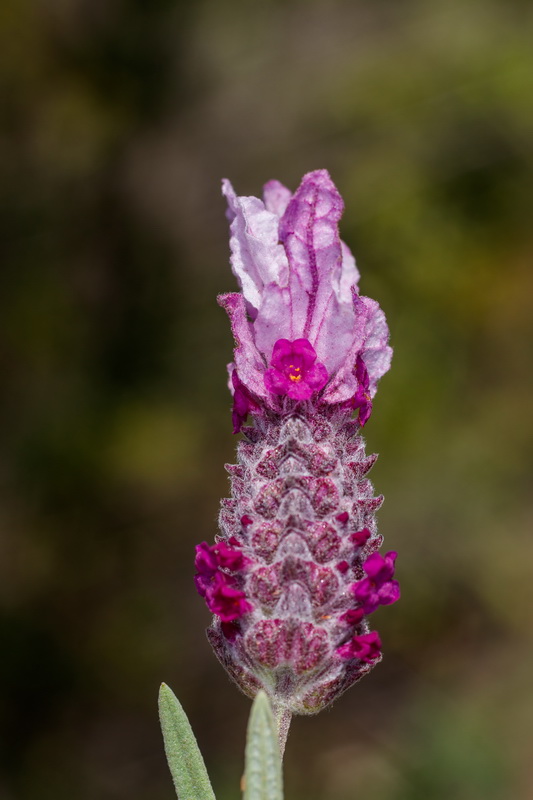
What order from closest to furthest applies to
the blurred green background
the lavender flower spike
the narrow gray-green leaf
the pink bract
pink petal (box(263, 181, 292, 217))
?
1. the narrow gray-green leaf
2. the lavender flower spike
3. the pink bract
4. pink petal (box(263, 181, 292, 217))
5. the blurred green background

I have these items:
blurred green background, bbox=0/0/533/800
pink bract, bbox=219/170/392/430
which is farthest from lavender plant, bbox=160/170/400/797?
blurred green background, bbox=0/0/533/800

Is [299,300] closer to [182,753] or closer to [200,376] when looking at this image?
[182,753]

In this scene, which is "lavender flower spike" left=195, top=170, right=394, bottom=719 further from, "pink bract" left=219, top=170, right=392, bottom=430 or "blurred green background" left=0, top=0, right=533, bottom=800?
"blurred green background" left=0, top=0, right=533, bottom=800

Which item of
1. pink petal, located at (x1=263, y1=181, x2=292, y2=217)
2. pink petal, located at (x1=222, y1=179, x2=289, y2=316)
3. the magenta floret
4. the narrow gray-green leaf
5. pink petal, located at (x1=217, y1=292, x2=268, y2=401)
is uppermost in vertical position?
pink petal, located at (x1=263, y1=181, x2=292, y2=217)

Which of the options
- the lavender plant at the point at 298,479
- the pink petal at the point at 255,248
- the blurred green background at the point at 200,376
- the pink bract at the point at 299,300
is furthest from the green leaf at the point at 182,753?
the blurred green background at the point at 200,376

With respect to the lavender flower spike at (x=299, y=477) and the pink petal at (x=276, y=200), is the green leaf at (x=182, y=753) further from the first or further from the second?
the pink petal at (x=276, y=200)

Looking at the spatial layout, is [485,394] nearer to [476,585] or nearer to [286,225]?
[476,585]

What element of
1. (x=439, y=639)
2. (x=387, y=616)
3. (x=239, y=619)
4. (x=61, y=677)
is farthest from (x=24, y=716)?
(x=239, y=619)
